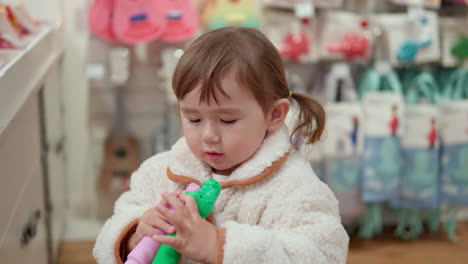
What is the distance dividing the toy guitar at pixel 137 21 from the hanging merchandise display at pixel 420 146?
50.1 inches

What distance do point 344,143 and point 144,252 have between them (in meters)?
1.89

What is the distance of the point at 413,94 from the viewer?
290 centimetres

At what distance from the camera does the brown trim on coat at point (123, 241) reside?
114 cm

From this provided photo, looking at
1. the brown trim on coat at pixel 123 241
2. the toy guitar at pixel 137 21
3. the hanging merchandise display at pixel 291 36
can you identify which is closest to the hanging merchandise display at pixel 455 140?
the hanging merchandise display at pixel 291 36

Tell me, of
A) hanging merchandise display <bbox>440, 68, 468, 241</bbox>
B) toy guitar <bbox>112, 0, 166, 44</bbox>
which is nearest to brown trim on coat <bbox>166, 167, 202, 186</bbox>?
toy guitar <bbox>112, 0, 166, 44</bbox>

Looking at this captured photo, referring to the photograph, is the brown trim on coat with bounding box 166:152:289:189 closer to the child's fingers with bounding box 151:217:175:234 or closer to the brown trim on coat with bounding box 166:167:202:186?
the brown trim on coat with bounding box 166:167:202:186

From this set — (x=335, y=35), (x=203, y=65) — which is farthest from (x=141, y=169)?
(x=335, y=35)

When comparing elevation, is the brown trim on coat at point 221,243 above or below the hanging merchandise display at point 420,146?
above

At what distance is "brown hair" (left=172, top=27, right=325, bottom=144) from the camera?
1101mm

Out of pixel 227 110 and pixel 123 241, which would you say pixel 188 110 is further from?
pixel 123 241

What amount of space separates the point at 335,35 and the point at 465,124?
2.56 feet

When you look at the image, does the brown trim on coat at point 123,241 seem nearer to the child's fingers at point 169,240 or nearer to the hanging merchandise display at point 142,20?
the child's fingers at point 169,240

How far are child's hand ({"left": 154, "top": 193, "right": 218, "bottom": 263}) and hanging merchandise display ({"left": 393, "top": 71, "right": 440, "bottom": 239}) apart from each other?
2.03 meters

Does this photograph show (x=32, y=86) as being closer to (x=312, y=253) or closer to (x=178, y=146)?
(x=178, y=146)
